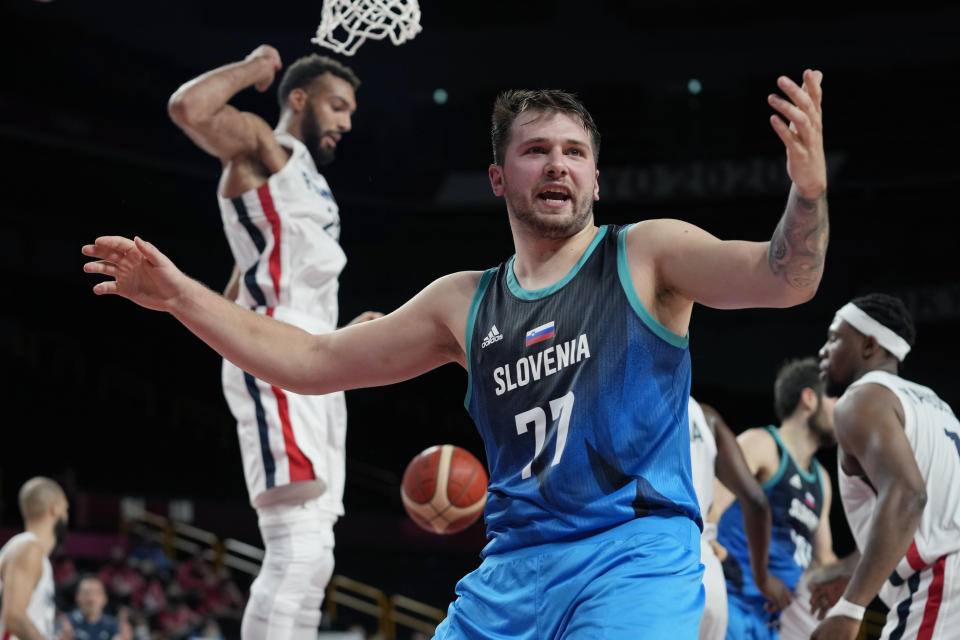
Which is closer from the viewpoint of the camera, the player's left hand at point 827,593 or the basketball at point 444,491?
the basketball at point 444,491

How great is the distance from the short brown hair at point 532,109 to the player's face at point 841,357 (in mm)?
2140

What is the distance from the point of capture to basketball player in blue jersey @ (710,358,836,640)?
19.9 ft

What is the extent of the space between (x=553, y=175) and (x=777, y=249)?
66cm

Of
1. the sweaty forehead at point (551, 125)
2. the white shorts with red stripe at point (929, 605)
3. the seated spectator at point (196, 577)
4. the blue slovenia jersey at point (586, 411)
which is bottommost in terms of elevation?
the seated spectator at point (196, 577)

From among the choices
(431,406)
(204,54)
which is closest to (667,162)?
(431,406)

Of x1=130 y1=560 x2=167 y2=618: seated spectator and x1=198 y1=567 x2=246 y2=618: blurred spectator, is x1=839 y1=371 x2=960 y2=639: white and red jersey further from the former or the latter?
x1=198 y1=567 x2=246 y2=618: blurred spectator

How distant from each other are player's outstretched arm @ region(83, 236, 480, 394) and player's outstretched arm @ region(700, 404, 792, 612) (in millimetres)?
2739

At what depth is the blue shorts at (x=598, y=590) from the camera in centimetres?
238

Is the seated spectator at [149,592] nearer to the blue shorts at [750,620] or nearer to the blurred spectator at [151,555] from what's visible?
the blurred spectator at [151,555]

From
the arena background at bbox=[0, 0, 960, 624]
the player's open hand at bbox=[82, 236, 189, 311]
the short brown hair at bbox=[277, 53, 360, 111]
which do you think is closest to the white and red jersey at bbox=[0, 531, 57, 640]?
the short brown hair at bbox=[277, 53, 360, 111]

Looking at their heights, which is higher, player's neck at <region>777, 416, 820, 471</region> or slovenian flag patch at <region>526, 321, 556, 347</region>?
slovenian flag patch at <region>526, 321, 556, 347</region>

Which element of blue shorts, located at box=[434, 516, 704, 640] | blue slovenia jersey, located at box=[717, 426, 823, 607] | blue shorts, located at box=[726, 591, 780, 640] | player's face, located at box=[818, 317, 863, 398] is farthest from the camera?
blue slovenia jersey, located at box=[717, 426, 823, 607]

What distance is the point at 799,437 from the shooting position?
6586mm

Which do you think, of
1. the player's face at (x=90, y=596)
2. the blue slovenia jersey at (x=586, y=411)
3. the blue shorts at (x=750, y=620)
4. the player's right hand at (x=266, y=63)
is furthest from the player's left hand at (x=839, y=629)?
the player's face at (x=90, y=596)
